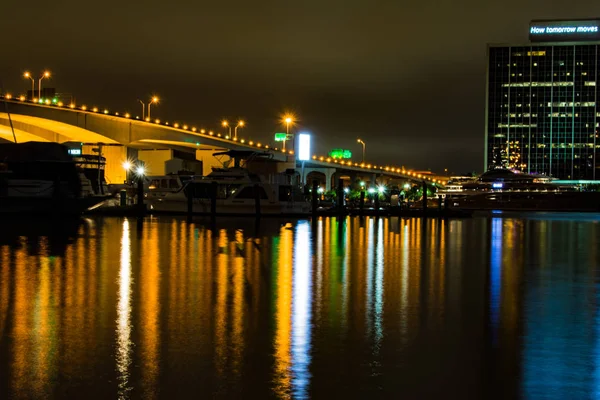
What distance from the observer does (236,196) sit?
142ft

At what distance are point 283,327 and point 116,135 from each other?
7825 cm

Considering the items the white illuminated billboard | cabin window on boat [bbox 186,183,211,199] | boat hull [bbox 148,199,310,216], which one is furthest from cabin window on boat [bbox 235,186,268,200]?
the white illuminated billboard

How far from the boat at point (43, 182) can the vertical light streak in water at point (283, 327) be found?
2153 centimetres

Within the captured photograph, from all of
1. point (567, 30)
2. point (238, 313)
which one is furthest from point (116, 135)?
point (567, 30)

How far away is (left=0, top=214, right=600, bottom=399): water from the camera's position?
22.0 feet

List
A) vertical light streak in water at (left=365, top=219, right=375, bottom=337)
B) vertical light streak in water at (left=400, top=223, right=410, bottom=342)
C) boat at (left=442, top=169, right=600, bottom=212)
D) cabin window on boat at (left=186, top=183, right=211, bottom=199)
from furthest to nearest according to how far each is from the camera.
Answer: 1. boat at (left=442, top=169, right=600, bottom=212)
2. cabin window on boat at (left=186, top=183, right=211, bottom=199)
3. vertical light streak in water at (left=365, top=219, right=375, bottom=337)
4. vertical light streak in water at (left=400, top=223, right=410, bottom=342)

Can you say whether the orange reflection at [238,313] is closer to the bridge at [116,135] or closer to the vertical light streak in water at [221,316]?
the vertical light streak in water at [221,316]

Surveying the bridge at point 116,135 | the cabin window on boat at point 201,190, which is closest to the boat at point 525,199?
the bridge at point 116,135

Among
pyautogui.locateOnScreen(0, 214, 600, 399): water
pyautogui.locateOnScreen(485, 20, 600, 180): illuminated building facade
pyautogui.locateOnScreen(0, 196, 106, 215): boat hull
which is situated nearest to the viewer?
pyautogui.locateOnScreen(0, 214, 600, 399): water

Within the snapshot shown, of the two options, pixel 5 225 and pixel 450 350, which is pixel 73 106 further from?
pixel 450 350

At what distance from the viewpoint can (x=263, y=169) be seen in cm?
6606

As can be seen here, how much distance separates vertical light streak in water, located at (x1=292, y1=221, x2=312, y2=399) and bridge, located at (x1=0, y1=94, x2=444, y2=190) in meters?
51.0

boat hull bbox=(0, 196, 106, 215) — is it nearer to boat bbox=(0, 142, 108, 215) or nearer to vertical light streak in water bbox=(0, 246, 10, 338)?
boat bbox=(0, 142, 108, 215)

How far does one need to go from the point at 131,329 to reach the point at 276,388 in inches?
117
